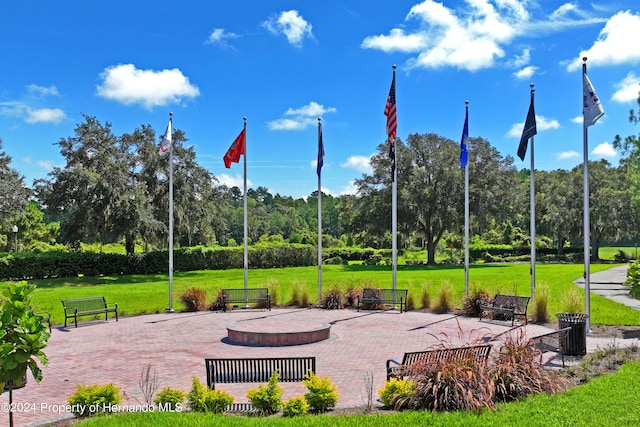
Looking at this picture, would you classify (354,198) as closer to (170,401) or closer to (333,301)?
(333,301)

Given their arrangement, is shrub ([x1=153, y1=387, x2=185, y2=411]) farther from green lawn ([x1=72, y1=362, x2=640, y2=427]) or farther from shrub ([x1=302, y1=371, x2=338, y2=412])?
shrub ([x1=302, y1=371, x2=338, y2=412])

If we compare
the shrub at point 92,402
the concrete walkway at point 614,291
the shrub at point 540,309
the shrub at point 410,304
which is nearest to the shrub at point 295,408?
the shrub at point 92,402

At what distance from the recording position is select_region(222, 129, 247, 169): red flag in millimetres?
19328

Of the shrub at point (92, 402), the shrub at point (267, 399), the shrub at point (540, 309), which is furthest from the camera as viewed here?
the shrub at point (540, 309)

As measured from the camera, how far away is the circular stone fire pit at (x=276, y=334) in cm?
1279

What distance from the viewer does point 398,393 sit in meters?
7.44

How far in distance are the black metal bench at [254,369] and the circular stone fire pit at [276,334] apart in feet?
13.6

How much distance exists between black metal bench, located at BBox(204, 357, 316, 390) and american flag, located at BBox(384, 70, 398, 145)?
10.4 m

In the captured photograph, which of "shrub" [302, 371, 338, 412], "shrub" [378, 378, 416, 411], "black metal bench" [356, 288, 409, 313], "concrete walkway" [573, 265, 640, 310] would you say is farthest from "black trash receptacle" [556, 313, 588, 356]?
"concrete walkway" [573, 265, 640, 310]

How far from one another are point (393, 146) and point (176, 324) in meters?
8.64

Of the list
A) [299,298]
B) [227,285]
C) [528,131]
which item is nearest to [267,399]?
[528,131]

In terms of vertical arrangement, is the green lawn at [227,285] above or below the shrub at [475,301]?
below

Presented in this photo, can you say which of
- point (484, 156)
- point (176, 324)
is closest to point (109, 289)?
point (176, 324)

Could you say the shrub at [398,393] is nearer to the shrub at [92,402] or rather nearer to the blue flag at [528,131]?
the shrub at [92,402]
